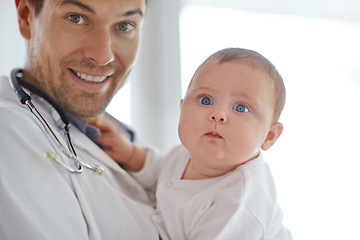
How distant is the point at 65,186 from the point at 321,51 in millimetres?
1910

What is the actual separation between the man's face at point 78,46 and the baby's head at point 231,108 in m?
0.40

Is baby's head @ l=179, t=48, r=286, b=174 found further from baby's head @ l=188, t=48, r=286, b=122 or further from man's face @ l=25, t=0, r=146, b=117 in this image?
man's face @ l=25, t=0, r=146, b=117

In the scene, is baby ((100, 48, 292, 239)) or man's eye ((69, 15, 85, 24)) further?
man's eye ((69, 15, 85, 24))

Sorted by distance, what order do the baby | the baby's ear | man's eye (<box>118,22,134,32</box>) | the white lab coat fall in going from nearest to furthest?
the white lab coat → the baby → the baby's ear → man's eye (<box>118,22,134,32</box>)

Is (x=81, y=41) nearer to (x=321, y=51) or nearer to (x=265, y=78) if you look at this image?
(x=265, y=78)

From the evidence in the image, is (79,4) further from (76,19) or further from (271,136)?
(271,136)

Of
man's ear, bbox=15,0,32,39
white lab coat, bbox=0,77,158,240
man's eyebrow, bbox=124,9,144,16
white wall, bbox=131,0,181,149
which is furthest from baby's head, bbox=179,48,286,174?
white wall, bbox=131,0,181,149

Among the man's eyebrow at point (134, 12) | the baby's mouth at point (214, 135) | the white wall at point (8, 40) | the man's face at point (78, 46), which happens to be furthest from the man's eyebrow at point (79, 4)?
the white wall at point (8, 40)

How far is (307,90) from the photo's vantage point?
233 centimetres

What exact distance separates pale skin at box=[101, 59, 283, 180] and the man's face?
1.31 ft

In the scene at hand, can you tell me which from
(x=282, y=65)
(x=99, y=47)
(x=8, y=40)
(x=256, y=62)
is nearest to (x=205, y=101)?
(x=256, y=62)

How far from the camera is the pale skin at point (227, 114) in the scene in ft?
3.54

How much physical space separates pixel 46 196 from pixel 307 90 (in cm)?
180

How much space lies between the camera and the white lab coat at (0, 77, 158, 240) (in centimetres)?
91
